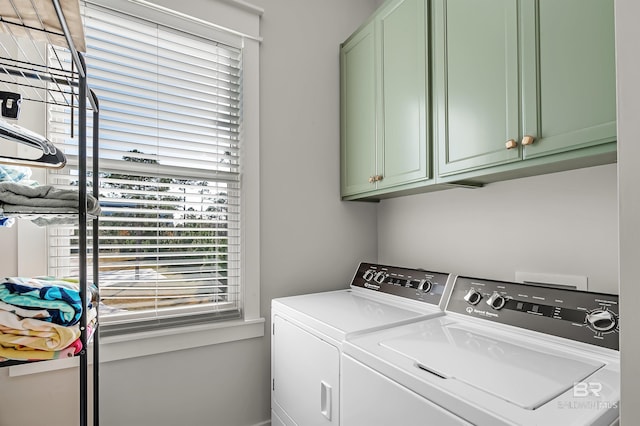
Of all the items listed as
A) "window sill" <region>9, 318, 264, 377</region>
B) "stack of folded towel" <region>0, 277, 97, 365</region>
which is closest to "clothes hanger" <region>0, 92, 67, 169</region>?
"stack of folded towel" <region>0, 277, 97, 365</region>

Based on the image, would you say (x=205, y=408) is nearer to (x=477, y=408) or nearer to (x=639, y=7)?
(x=477, y=408)

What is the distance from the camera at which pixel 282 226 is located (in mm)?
1961

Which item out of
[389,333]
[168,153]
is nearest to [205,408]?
[389,333]

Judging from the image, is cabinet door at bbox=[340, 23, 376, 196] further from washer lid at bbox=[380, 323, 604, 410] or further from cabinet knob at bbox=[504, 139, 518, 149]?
washer lid at bbox=[380, 323, 604, 410]

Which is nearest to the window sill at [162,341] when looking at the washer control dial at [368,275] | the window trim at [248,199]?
the window trim at [248,199]

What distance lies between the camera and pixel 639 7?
1.76ft

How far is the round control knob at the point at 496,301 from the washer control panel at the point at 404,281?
8.7 inches

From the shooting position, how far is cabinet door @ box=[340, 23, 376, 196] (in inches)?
73.7

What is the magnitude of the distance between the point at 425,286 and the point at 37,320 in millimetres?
1410

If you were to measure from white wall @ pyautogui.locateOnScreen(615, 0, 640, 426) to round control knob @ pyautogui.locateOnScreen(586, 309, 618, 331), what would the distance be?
23.0 inches

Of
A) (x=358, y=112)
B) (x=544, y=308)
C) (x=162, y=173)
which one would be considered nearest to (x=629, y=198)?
(x=544, y=308)

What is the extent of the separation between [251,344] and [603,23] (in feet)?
6.31

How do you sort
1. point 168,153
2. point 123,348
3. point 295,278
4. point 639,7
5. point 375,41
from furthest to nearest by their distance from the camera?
point 295,278, point 375,41, point 168,153, point 123,348, point 639,7

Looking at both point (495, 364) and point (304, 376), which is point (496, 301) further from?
point (304, 376)
